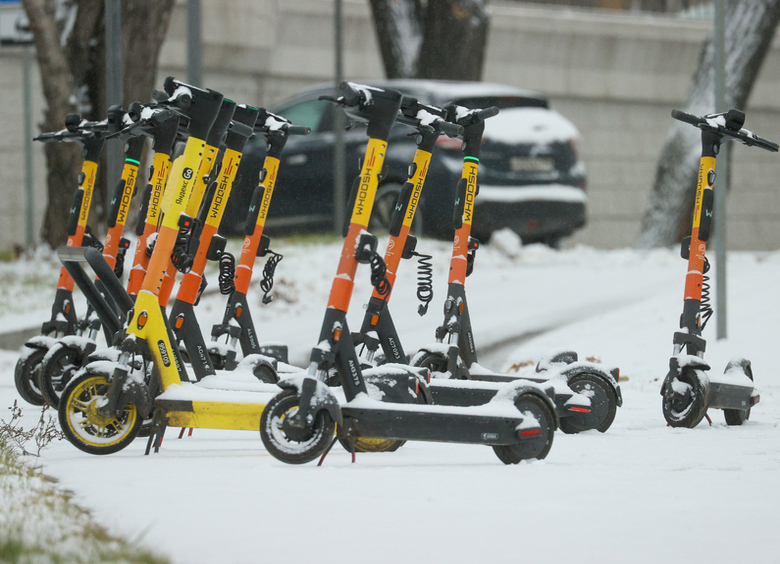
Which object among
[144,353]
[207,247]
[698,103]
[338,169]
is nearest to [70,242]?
[207,247]

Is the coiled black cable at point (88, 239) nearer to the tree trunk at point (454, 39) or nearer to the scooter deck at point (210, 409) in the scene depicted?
the scooter deck at point (210, 409)

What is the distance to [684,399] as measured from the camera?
5.91m

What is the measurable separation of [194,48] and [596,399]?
534cm

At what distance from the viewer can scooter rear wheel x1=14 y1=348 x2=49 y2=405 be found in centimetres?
683

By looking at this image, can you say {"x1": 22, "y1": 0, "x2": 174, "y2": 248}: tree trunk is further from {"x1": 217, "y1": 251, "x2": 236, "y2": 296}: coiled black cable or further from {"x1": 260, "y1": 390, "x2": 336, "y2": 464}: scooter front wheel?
{"x1": 260, "y1": 390, "x2": 336, "y2": 464}: scooter front wheel

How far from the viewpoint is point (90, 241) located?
Answer: 7184 mm

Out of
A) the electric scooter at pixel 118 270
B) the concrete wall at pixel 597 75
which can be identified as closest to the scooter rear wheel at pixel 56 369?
the electric scooter at pixel 118 270

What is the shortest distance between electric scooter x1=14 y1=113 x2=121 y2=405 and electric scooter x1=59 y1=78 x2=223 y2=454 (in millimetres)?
1827

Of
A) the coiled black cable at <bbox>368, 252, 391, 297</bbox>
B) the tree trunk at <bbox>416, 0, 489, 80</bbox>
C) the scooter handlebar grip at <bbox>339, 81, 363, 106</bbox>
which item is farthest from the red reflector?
the tree trunk at <bbox>416, 0, 489, 80</bbox>

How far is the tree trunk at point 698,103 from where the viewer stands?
14047 millimetres

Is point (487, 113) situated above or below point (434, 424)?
above

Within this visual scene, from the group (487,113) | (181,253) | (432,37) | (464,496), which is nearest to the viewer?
(464,496)

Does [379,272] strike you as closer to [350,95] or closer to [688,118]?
[350,95]

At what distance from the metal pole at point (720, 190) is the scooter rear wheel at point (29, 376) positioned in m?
4.62
